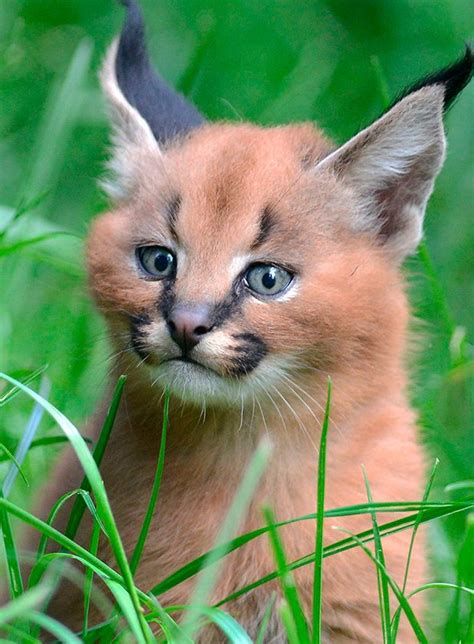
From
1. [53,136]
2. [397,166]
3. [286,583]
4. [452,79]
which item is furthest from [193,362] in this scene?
[53,136]

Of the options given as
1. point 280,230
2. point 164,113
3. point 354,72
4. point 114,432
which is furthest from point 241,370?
point 354,72

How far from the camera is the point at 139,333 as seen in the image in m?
3.35

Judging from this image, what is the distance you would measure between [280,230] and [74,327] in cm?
174

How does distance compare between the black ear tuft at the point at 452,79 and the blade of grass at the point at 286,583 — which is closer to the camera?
the blade of grass at the point at 286,583

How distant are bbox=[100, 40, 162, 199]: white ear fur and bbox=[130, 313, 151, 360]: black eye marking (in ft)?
1.99

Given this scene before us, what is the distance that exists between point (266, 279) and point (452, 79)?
72cm

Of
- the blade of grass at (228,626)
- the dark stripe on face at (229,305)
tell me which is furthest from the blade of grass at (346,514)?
the dark stripe on face at (229,305)

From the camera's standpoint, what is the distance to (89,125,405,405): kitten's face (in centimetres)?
326

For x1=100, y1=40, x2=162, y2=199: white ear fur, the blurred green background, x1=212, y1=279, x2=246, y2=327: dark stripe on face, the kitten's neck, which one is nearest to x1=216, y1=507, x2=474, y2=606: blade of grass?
the kitten's neck

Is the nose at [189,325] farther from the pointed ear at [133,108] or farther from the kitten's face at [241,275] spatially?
the pointed ear at [133,108]

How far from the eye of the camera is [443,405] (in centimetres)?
467

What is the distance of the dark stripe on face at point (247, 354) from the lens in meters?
3.23

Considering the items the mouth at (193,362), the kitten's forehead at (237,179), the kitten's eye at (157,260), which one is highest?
the kitten's forehead at (237,179)

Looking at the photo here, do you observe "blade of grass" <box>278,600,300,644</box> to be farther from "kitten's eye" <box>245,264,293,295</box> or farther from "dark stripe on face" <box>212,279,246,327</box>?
"kitten's eye" <box>245,264,293,295</box>
